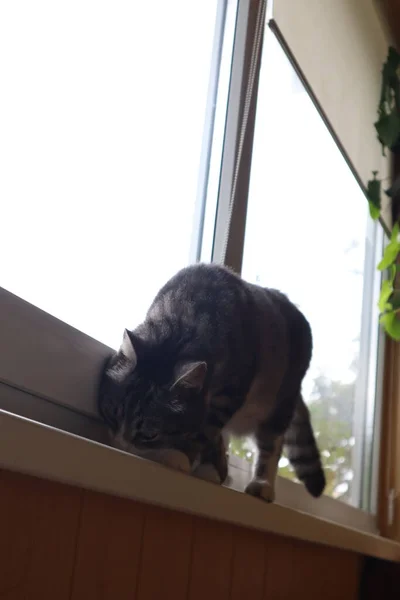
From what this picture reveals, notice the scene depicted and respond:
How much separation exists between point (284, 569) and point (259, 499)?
36cm

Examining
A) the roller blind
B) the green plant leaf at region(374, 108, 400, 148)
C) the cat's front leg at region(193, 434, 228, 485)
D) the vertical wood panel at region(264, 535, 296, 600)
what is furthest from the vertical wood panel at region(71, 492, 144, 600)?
the green plant leaf at region(374, 108, 400, 148)

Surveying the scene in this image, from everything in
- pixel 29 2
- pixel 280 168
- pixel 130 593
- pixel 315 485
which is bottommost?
pixel 130 593

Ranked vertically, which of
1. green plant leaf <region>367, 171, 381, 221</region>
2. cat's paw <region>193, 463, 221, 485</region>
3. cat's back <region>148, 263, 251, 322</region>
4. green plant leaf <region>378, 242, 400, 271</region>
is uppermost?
green plant leaf <region>367, 171, 381, 221</region>

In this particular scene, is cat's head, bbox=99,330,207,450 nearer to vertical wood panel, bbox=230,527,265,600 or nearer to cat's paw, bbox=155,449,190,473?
cat's paw, bbox=155,449,190,473

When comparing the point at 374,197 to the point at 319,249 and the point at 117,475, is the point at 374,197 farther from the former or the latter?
the point at 117,475

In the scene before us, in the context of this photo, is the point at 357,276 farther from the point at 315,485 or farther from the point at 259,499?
the point at 259,499

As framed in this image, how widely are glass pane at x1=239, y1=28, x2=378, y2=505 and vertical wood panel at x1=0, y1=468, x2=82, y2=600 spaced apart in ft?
2.62

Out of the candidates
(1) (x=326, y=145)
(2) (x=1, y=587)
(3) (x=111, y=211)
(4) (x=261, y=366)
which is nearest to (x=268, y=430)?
(4) (x=261, y=366)

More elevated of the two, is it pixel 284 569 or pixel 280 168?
pixel 280 168

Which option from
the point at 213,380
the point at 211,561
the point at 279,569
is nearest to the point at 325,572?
the point at 279,569

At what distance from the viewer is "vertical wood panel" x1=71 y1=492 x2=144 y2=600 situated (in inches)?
32.9

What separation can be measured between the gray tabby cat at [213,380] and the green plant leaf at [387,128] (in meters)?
1.12

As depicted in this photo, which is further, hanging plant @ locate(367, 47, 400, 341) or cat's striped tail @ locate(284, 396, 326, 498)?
hanging plant @ locate(367, 47, 400, 341)

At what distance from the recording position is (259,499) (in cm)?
119
